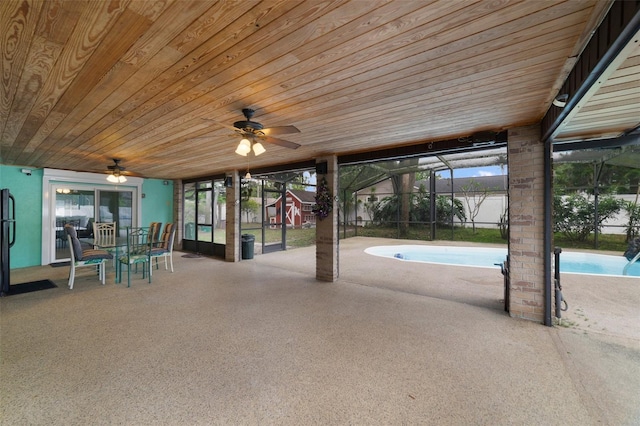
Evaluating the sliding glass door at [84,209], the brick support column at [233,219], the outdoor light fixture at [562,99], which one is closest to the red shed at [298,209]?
the brick support column at [233,219]

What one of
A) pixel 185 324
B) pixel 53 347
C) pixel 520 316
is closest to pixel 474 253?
pixel 520 316

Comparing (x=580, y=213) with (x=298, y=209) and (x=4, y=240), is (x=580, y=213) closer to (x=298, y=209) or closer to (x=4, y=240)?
(x=298, y=209)

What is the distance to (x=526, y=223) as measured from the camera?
326 centimetres

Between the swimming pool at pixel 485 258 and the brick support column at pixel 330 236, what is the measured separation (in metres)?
3.37

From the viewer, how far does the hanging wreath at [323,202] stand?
498cm

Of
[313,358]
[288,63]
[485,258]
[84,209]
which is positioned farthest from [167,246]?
[485,258]

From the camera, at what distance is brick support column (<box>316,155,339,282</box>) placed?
5023 mm

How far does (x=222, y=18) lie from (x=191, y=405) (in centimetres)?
252

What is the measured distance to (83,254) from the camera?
473 centimetres

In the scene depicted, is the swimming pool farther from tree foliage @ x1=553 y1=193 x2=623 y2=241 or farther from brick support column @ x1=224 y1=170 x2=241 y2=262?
brick support column @ x1=224 y1=170 x2=241 y2=262

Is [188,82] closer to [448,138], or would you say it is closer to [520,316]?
[448,138]

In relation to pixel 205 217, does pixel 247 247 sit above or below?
below

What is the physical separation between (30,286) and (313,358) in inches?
215

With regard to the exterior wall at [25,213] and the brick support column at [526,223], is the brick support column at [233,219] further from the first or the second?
the brick support column at [526,223]
